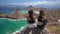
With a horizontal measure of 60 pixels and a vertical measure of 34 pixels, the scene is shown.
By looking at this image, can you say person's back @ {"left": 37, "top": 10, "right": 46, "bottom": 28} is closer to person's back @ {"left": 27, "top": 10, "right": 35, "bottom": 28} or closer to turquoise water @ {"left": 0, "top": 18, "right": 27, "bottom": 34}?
person's back @ {"left": 27, "top": 10, "right": 35, "bottom": 28}

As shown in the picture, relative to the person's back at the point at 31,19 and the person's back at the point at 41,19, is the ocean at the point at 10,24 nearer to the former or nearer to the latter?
the person's back at the point at 31,19

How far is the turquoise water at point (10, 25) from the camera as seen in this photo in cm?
266

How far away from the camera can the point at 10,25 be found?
2.69 meters

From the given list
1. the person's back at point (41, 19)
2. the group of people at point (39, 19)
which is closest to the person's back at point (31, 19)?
the group of people at point (39, 19)

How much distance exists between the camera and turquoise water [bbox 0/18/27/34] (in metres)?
2.66

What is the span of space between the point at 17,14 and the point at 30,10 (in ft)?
0.85

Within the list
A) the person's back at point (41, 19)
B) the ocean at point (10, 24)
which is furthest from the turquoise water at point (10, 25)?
the person's back at point (41, 19)

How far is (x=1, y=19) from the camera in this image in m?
2.70

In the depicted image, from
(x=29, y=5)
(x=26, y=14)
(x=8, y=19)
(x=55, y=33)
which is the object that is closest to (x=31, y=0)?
(x=29, y=5)

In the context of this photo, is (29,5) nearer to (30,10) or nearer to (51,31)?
(30,10)

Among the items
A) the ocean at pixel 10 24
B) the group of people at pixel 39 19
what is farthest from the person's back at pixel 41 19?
the ocean at pixel 10 24

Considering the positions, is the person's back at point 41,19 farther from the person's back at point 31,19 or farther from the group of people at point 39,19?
the person's back at point 31,19

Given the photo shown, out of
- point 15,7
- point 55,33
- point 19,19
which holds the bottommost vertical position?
point 55,33

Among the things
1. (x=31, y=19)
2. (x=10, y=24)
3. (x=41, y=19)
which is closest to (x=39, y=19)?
(x=41, y=19)
